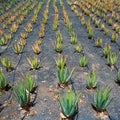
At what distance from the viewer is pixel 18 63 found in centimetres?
646

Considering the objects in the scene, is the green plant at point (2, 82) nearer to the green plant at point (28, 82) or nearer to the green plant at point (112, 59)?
the green plant at point (28, 82)

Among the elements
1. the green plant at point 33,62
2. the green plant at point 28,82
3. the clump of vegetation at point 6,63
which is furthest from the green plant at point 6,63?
the green plant at point 28,82

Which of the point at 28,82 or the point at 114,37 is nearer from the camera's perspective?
the point at 28,82

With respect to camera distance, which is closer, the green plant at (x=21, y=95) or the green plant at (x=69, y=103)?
the green plant at (x=69, y=103)

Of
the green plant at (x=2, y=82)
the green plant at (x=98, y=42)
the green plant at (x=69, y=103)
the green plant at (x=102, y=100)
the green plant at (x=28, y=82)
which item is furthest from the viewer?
the green plant at (x=98, y=42)

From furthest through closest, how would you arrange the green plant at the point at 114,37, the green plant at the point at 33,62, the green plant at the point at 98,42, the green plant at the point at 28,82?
the green plant at the point at 114,37 < the green plant at the point at 98,42 < the green plant at the point at 33,62 < the green plant at the point at 28,82

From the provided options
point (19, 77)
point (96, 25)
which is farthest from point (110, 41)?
point (19, 77)

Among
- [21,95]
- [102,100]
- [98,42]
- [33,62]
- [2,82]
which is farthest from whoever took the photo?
[98,42]

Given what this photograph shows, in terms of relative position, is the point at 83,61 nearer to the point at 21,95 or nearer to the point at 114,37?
the point at 21,95

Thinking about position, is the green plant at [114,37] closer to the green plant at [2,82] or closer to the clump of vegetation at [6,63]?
the clump of vegetation at [6,63]

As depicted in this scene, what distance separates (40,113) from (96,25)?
6409mm

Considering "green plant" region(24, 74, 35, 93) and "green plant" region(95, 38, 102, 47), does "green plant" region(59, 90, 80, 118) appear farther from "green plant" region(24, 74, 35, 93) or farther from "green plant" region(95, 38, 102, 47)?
"green plant" region(95, 38, 102, 47)

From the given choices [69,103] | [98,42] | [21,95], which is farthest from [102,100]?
[98,42]

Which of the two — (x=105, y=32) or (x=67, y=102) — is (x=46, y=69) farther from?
(x=105, y=32)
